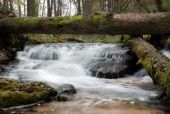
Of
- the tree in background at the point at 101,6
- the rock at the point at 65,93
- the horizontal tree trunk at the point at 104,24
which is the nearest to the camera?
the rock at the point at 65,93

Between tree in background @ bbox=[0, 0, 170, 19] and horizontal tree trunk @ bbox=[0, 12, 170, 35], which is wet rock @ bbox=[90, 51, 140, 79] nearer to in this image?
horizontal tree trunk @ bbox=[0, 12, 170, 35]

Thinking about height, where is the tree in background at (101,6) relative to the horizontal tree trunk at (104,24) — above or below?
above

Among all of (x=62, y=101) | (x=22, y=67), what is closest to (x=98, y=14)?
(x=22, y=67)

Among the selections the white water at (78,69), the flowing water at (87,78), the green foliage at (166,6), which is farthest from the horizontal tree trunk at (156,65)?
the green foliage at (166,6)

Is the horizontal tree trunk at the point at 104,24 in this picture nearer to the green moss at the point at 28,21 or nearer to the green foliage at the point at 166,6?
the green moss at the point at 28,21

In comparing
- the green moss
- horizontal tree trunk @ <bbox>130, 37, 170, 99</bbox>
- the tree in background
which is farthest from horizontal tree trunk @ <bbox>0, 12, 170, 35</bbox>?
horizontal tree trunk @ <bbox>130, 37, 170, 99</bbox>

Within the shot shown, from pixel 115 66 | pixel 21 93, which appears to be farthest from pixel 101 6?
pixel 21 93

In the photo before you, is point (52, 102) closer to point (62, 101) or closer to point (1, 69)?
point (62, 101)

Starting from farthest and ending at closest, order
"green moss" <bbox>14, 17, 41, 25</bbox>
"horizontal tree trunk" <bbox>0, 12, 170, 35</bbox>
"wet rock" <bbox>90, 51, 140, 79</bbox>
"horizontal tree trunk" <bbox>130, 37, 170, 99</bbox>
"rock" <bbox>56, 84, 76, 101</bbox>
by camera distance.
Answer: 1. "green moss" <bbox>14, 17, 41, 25</bbox>
2. "horizontal tree trunk" <bbox>0, 12, 170, 35</bbox>
3. "wet rock" <bbox>90, 51, 140, 79</bbox>
4. "rock" <bbox>56, 84, 76, 101</bbox>
5. "horizontal tree trunk" <bbox>130, 37, 170, 99</bbox>

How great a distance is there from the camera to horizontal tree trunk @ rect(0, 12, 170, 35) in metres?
9.92

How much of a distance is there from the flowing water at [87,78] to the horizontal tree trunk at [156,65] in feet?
1.45

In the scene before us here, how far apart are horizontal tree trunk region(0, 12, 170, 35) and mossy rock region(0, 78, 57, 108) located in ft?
14.0

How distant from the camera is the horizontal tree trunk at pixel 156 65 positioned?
18.4ft

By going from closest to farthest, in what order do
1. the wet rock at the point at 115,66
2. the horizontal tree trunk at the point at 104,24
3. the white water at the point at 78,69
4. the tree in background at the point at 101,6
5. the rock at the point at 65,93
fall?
the rock at the point at 65,93 < the white water at the point at 78,69 < the wet rock at the point at 115,66 < the horizontal tree trunk at the point at 104,24 < the tree in background at the point at 101,6
